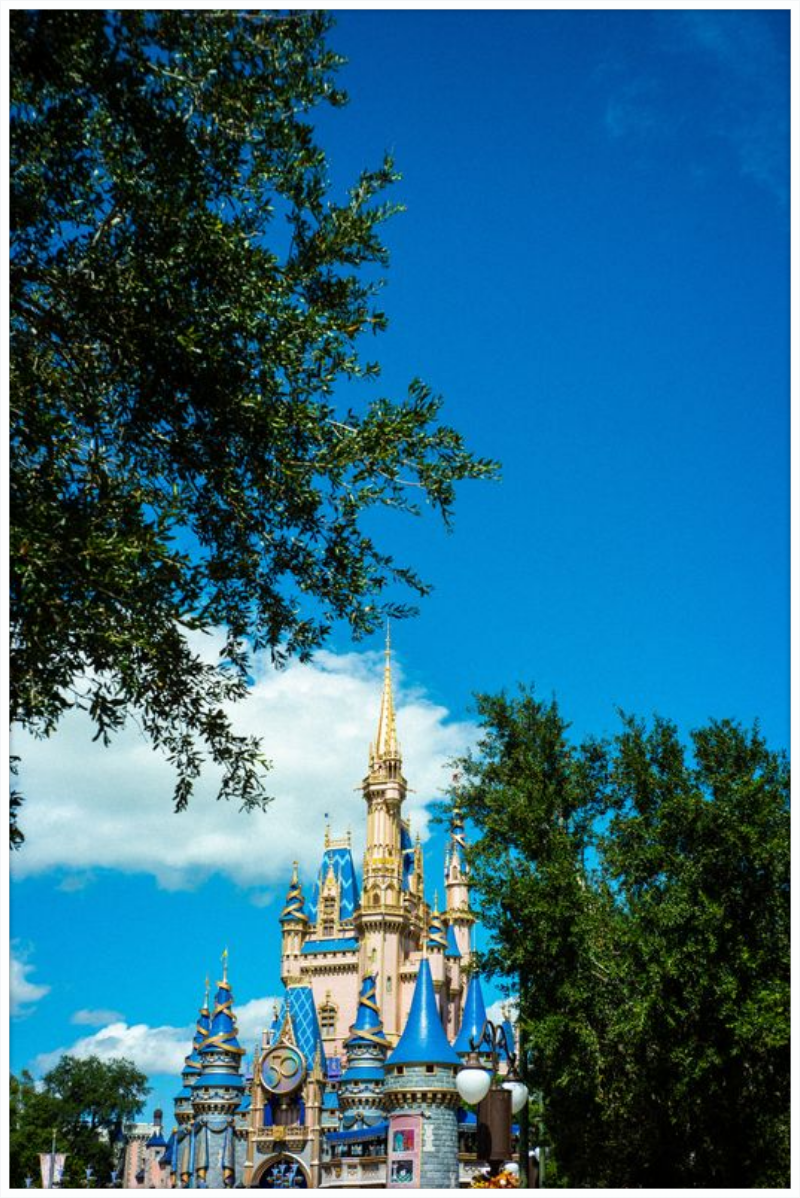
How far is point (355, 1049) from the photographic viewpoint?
5572 centimetres

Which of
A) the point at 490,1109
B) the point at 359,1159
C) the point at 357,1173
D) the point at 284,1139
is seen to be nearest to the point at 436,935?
the point at 284,1139

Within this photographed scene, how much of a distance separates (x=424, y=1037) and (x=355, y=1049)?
12.6m

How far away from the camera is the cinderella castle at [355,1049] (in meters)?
43.7

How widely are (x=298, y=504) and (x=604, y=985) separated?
18905 mm

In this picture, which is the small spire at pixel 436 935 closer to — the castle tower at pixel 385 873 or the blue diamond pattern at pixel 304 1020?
the castle tower at pixel 385 873

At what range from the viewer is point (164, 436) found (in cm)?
1322

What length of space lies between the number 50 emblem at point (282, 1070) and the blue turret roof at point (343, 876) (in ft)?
55.5

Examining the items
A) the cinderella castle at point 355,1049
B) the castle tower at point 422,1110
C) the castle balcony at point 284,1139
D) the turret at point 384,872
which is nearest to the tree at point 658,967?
the cinderella castle at point 355,1049

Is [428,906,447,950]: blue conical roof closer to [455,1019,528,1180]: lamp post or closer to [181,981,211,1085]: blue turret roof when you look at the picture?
Result: [181,981,211,1085]: blue turret roof

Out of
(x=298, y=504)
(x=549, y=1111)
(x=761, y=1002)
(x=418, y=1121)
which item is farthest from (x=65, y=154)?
(x=418, y=1121)

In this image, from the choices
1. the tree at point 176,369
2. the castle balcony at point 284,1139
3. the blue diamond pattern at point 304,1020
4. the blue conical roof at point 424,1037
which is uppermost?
the tree at point 176,369

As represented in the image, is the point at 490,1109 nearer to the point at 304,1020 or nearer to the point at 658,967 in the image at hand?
the point at 658,967

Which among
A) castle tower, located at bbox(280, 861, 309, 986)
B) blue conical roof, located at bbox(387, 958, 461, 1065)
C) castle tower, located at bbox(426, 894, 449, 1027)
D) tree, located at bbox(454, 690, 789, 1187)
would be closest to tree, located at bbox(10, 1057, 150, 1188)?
castle tower, located at bbox(280, 861, 309, 986)

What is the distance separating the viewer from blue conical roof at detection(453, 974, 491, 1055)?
5728 cm
